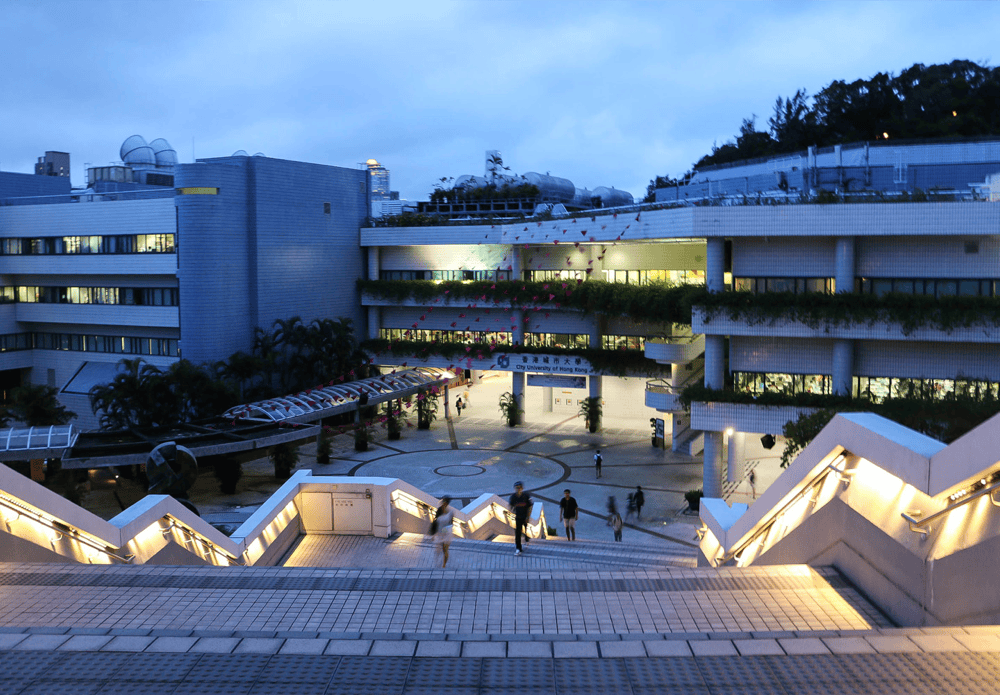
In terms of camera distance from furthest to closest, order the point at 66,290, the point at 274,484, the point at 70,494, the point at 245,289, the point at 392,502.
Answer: the point at 66,290, the point at 245,289, the point at 274,484, the point at 70,494, the point at 392,502

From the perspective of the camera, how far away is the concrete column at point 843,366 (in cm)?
2747

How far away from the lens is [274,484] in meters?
31.0

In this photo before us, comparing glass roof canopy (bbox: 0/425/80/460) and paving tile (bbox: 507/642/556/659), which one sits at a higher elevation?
paving tile (bbox: 507/642/556/659)

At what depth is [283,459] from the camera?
3156 centimetres

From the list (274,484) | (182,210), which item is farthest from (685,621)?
(182,210)

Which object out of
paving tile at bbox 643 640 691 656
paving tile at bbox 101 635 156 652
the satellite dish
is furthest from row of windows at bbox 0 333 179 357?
paving tile at bbox 643 640 691 656

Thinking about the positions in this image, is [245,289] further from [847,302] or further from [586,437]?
[847,302]

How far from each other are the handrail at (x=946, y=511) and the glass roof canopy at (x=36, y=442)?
24.9 meters

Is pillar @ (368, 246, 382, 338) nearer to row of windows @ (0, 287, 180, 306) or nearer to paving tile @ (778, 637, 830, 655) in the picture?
row of windows @ (0, 287, 180, 306)

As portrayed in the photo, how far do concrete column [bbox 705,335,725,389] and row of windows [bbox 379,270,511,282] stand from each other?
14977 millimetres

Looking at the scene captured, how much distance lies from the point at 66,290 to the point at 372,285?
15309 millimetres

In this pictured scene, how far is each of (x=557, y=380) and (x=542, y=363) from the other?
1.11m

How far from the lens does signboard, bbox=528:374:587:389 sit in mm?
40000

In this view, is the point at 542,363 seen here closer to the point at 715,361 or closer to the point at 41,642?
the point at 715,361
